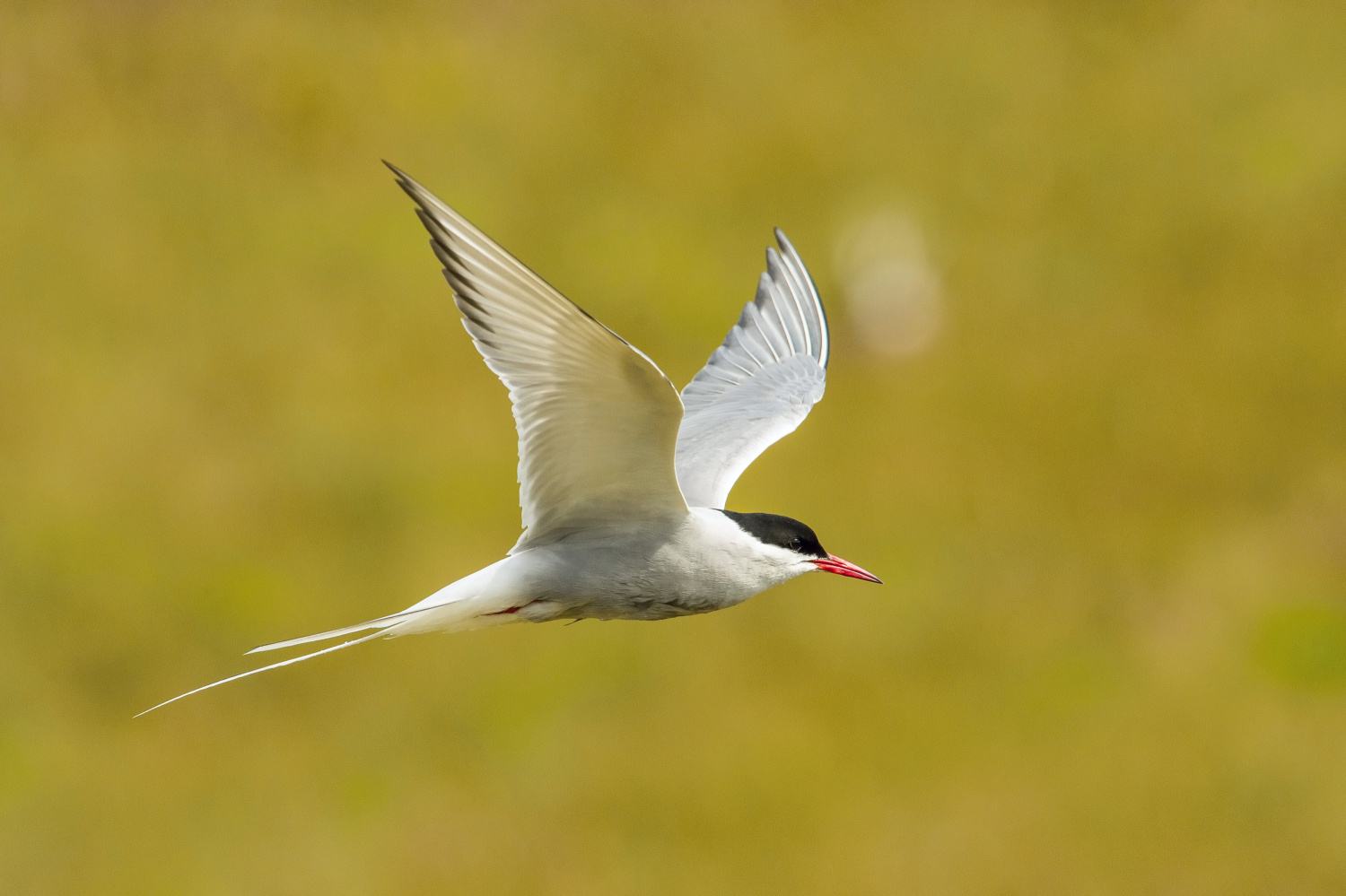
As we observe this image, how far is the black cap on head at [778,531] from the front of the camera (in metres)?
3.87

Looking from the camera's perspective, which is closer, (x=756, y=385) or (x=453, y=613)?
(x=453, y=613)

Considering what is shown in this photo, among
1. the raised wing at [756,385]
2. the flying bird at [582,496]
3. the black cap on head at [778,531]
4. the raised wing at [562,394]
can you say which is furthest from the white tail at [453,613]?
the raised wing at [756,385]

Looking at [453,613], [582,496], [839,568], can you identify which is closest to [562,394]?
[582,496]

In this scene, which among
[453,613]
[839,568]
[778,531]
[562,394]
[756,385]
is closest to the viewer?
[562,394]

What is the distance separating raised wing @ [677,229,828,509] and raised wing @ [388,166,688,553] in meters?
0.73

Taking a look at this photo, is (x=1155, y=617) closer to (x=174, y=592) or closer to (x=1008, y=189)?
(x=1008, y=189)

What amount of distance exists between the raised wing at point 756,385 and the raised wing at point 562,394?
28.8 inches

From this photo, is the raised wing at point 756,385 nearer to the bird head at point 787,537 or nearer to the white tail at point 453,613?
the bird head at point 787,537

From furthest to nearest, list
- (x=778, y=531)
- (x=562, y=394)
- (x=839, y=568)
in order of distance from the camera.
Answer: (x=839, y=568) → (x=778, y=531) → (x=562, y=394)

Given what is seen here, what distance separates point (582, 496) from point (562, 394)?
15.9 inches

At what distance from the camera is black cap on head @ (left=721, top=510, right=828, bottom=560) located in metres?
3.87

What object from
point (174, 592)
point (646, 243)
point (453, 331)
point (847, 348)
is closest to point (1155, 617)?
point (847, 348)

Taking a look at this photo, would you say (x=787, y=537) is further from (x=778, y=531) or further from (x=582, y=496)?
(x=582, y=496)

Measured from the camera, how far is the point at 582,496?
3.76 meters
